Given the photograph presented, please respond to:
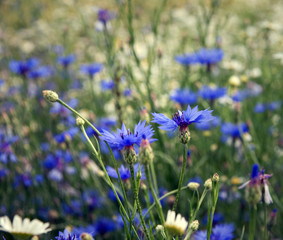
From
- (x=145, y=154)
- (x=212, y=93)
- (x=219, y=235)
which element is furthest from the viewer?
(x=212, y=93)

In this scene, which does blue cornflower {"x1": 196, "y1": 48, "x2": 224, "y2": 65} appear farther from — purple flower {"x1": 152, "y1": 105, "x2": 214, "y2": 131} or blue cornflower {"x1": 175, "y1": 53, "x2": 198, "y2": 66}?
purple flower {"x1": 152, "y1": 105, "x2": 214, "y2": 131}

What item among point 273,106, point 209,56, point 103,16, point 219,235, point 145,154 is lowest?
point 219,235

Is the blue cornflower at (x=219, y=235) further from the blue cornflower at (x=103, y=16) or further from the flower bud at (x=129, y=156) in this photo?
the blue cornflower at (x=103, y=16)

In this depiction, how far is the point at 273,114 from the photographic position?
1.82m

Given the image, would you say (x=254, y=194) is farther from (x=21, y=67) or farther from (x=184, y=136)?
(x=21, y=67)

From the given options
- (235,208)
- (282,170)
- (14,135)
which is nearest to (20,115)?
(14,135)

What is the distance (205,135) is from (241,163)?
206 millimetres

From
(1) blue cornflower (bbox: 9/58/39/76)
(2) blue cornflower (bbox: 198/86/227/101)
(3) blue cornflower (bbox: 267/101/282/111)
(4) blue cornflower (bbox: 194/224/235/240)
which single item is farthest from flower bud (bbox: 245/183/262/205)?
(1) blue cornflower (bbox: 9/58/39/76)

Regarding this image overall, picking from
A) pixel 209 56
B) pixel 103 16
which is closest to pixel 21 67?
pixel 103 16

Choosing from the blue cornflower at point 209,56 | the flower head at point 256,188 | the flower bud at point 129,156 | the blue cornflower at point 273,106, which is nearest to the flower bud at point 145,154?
the flower bud at point 129,156

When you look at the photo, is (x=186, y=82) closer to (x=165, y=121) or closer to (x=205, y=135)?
(x=205, y=135)

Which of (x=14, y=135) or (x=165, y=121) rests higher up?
(x=14, y=135)

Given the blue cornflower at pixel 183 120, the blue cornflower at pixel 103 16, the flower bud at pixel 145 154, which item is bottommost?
the flower bud at pixel 145 154

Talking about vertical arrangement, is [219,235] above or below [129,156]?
below
